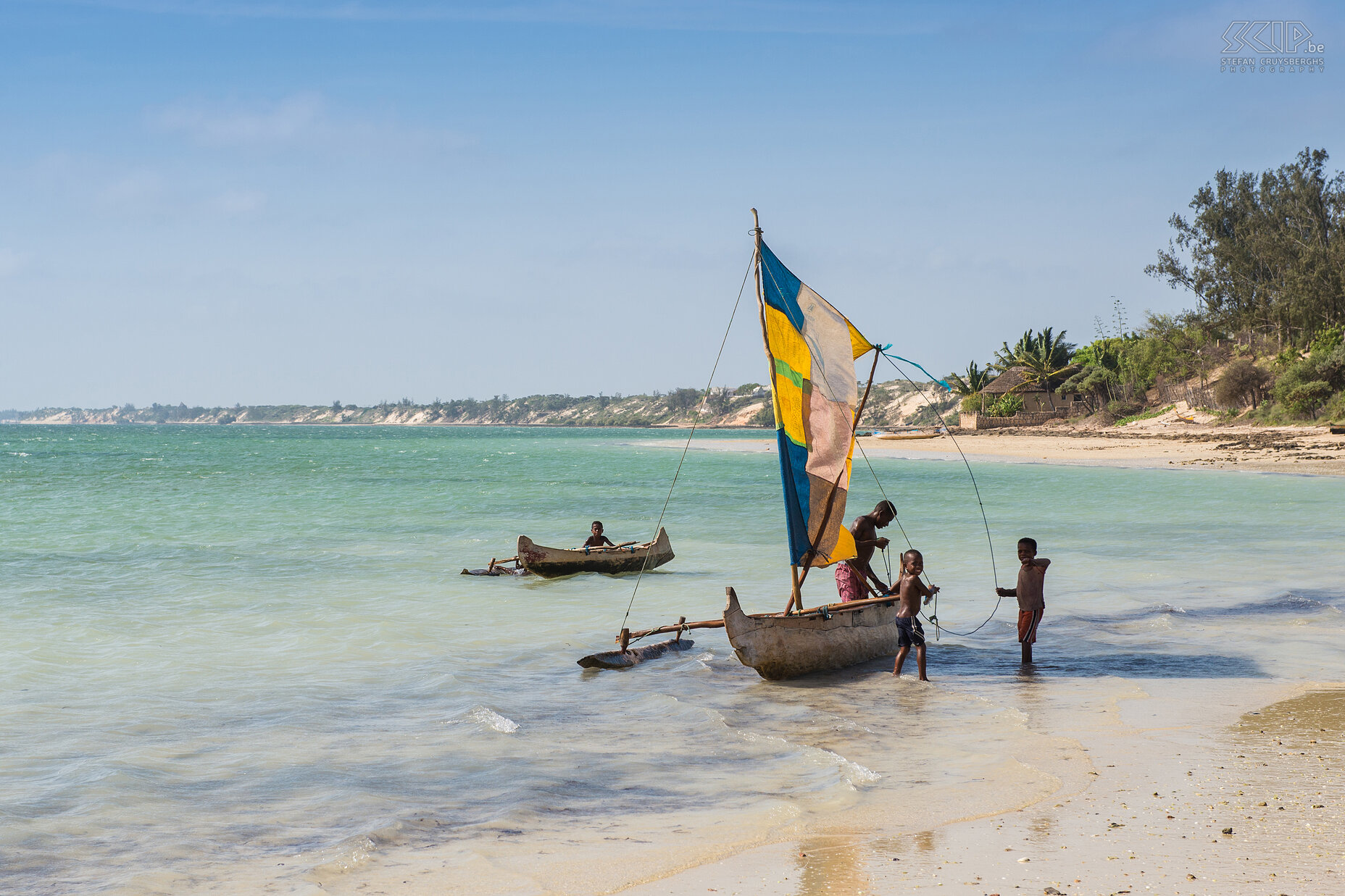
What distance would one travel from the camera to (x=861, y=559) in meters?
11.4

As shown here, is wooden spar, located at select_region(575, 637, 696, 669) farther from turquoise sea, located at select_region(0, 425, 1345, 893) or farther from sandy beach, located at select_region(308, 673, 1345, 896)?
Result: sandy beach, located at select_region(308, 673, 1345, 896)

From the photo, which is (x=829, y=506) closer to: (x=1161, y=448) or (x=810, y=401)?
(x=810, y=401)

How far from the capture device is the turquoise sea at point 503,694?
629 centimetres

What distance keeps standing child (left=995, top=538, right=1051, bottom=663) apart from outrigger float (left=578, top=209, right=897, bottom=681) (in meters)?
1.48

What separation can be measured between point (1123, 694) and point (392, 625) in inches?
381

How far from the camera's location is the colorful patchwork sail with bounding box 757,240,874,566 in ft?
34.0

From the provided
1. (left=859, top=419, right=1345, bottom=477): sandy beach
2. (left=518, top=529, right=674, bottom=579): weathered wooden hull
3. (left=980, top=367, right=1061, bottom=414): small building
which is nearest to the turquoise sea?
(left=518, top=529, right=674, bottom=579): weathered wooden hull

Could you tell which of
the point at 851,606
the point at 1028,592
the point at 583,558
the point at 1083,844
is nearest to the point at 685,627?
the point at 851,606

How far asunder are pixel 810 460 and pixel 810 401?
0.66m

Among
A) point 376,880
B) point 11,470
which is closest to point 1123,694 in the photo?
point 376,880

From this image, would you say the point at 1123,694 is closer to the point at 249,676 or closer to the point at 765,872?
the point at 765,872

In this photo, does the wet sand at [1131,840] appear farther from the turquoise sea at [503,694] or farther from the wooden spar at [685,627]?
the wooden spar at [685,627]

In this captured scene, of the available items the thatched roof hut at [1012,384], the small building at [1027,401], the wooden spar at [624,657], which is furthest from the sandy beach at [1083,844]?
the thatched roof hut at [1012,384]

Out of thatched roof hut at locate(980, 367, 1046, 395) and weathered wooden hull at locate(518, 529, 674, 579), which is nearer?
weathered wooden hull at locate(518, 529, 674, 579)
